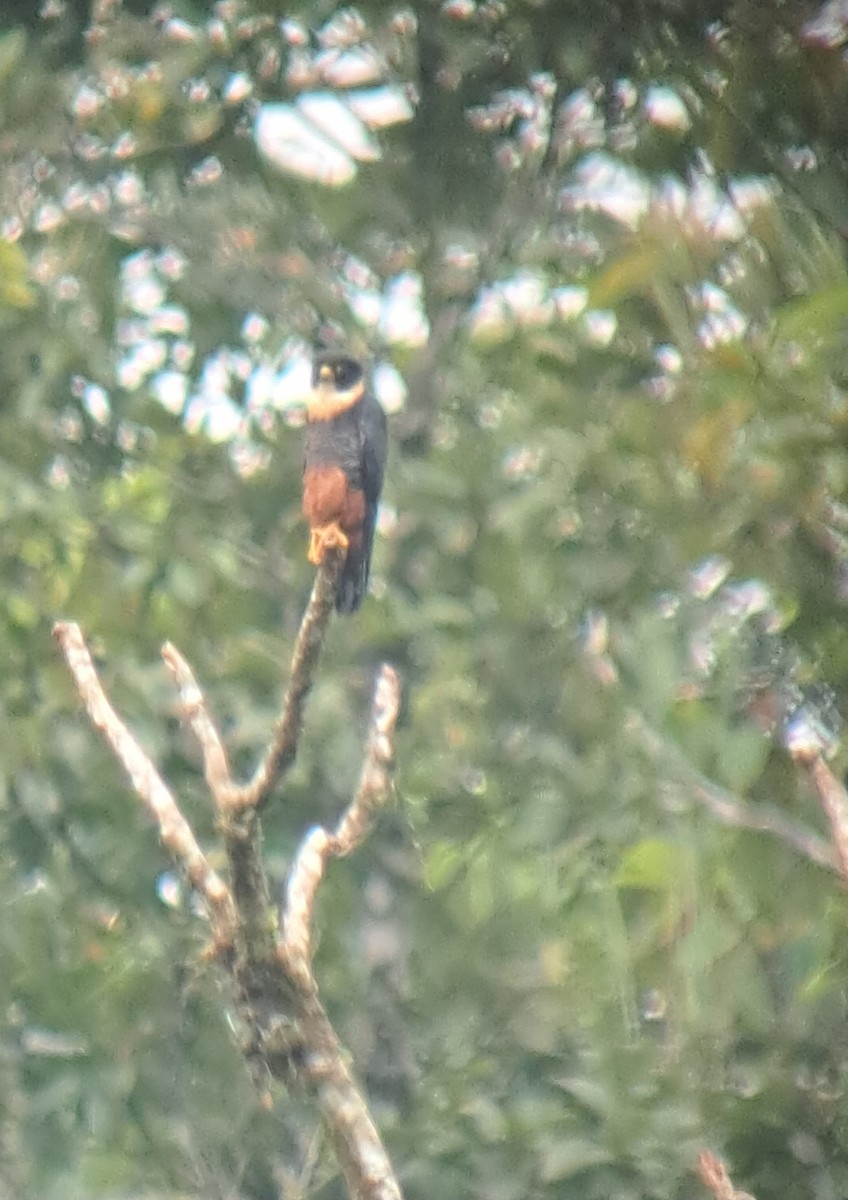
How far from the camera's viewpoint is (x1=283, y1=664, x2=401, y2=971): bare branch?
7.50 ft

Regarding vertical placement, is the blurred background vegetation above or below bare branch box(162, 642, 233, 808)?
below

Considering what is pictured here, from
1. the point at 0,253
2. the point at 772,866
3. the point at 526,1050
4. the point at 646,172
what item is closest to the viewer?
the point at 772,866

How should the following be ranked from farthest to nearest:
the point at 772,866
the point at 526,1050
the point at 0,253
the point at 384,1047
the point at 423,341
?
the point at 423,341
the point at 384,1047
the point at 526,1050
the point at 0,253
the point at 772,866

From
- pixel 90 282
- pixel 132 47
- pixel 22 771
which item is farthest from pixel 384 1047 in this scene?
pixel 132 47

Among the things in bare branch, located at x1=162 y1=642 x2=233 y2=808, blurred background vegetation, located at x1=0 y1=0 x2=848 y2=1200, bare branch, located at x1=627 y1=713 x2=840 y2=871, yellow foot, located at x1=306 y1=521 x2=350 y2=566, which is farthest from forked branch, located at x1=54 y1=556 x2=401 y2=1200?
yellow foot, located at x1=306 y1=521 x2=350 y2=566

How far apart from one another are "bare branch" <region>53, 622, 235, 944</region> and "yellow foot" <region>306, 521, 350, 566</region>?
75cm

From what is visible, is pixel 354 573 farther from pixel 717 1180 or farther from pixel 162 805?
pixel 717 1180

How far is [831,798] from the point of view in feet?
6.52

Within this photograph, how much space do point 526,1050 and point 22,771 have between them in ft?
3.45

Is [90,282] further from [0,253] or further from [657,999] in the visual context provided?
[657,999]

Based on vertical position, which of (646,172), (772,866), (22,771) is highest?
(646,172)

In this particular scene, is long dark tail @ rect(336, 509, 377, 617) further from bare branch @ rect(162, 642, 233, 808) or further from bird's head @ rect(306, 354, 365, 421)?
bare branch @ rect(162, 642, 233, 808)

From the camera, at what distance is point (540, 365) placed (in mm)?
3100

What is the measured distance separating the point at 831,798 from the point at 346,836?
0.61 meters
